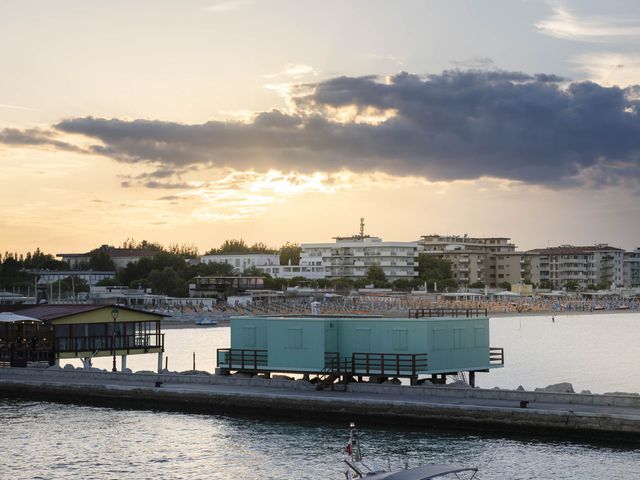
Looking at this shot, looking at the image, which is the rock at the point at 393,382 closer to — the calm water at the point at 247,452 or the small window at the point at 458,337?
the small window at the point at 458,337

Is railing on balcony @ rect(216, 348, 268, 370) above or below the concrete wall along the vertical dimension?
above

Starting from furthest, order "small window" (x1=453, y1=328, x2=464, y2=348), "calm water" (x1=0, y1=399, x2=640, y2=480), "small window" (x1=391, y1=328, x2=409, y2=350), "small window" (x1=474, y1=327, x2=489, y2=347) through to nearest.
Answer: "small window" (x1=474, y1=327, x2=489, y2=347) → "small window" (x1=453, y1=328, x2=464, y2=348) → "small window" (x1=391, y1=328, x2=409, y2=350) → "calm water" (x1=0, y1=399, x2=640, y2=480)

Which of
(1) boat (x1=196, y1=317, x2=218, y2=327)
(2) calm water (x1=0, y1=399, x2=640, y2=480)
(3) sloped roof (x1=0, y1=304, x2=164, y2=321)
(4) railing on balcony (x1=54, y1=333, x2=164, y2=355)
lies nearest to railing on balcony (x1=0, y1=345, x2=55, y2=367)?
(4) railing on balcony (x1=54, y1=333, x2=164, y2=355)

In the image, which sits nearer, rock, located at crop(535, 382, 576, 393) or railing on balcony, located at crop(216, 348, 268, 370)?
rock, located at crop(535, 382, 576, 393)

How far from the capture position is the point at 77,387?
169 ft

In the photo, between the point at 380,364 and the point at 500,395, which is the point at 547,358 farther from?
the point at 500,395

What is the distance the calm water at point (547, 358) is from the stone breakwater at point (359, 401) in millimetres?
23241

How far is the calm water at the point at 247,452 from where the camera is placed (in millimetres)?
34531

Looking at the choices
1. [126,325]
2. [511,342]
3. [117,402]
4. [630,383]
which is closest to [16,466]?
[117,402]

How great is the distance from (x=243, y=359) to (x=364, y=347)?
6459 mm

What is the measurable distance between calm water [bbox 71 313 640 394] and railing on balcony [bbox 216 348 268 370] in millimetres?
21530

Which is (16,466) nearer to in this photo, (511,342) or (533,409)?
(533,409)

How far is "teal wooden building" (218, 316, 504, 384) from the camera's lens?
46.2 m

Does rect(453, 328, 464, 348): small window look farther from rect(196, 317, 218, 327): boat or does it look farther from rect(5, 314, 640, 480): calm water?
rect(196, 317, 218, 327): boat
